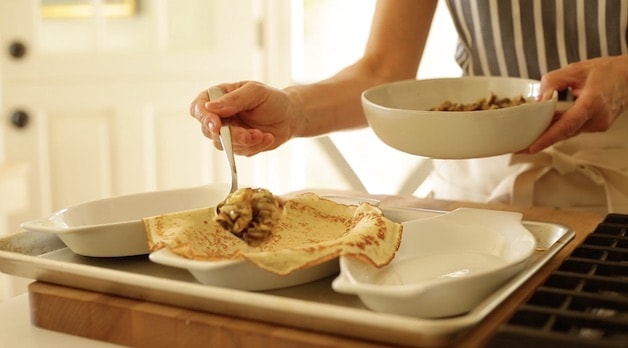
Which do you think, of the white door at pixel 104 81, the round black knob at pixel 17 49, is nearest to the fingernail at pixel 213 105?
the white door at pixel 104 81

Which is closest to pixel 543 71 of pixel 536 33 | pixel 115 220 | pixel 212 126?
pixel 536 33

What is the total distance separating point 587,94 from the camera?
893mm

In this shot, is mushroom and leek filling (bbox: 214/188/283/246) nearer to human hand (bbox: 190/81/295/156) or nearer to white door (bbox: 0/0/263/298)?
human hand (bbox: 190/81/295/156)

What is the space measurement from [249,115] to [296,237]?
264 millimetres

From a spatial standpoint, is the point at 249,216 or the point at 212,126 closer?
the point at 249,216

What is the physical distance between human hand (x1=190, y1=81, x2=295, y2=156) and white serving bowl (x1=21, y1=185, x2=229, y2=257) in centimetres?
6

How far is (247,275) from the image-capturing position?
2.05 ft

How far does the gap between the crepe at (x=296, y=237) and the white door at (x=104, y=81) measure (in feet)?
5.25

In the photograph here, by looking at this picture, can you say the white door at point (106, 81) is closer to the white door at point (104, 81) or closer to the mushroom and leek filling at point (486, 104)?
the white door at point (104, 81)

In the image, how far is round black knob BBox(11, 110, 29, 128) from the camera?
2.31 metres

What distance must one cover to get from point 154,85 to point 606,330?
1.96 m

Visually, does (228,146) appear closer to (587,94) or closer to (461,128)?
(461,128)

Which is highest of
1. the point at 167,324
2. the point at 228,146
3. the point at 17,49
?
the point at 17,49

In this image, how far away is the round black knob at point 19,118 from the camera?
231cm
